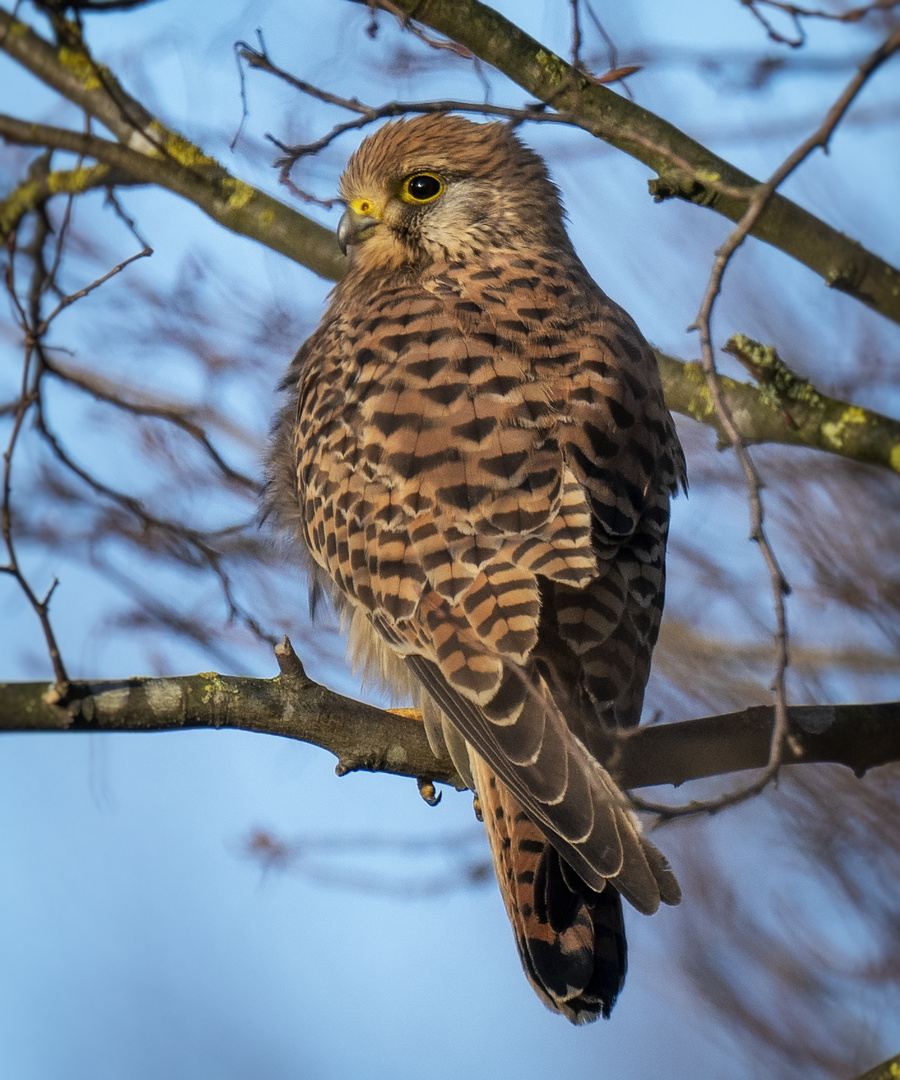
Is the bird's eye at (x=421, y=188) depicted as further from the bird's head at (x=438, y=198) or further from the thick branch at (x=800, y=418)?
the thick branch at (x=800, y=418)

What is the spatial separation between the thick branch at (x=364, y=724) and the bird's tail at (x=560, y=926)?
0.86ft

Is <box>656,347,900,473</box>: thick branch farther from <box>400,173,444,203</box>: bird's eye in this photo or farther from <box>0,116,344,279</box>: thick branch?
<box>0,116,344,279</box>: thick branch

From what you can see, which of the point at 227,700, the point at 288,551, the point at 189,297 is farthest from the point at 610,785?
the point at 189,297

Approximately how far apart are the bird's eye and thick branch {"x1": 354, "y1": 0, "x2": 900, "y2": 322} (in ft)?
2.28

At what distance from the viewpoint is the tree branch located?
8.77ft

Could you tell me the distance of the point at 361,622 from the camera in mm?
3713

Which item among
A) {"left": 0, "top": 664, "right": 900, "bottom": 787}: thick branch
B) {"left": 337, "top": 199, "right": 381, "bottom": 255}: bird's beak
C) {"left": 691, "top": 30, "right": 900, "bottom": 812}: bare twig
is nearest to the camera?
{"left": 691, "top": 30, "right": 900, "bottom": 812}: bare twig

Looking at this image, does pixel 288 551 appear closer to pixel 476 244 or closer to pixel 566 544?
pixel 476 244

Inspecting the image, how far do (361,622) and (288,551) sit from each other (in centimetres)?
59

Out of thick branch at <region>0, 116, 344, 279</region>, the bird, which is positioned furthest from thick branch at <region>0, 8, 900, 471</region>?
the bird

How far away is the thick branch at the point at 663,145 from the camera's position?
130 inches

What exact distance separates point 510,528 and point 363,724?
1.98 ft

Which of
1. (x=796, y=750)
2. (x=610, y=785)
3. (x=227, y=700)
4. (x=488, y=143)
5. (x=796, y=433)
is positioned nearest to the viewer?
(x=796, y=750)

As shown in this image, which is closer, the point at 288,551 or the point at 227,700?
the point at 227,700
